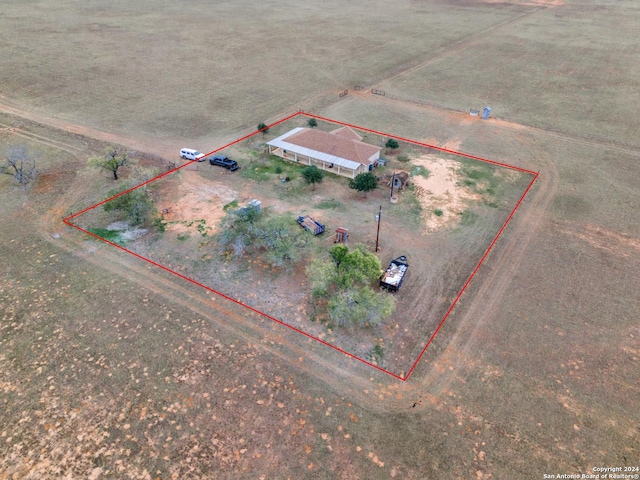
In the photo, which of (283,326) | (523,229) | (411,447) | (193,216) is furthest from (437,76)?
(411,447)

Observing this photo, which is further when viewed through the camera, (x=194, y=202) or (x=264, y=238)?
(x=194, y=202)

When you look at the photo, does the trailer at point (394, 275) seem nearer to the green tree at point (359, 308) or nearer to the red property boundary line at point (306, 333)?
the green tree at point (359, 308)

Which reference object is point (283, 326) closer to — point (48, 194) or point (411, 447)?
point (411, 447)

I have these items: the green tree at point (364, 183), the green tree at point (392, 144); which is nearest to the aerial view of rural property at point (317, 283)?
the green tree at point (364, 183)

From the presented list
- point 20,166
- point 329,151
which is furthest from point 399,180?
point 20,166

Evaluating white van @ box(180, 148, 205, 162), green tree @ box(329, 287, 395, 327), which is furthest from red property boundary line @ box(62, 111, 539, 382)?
green tree @ box(329, 287, 395, 327)

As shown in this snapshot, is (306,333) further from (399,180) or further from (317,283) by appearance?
(399,180)
